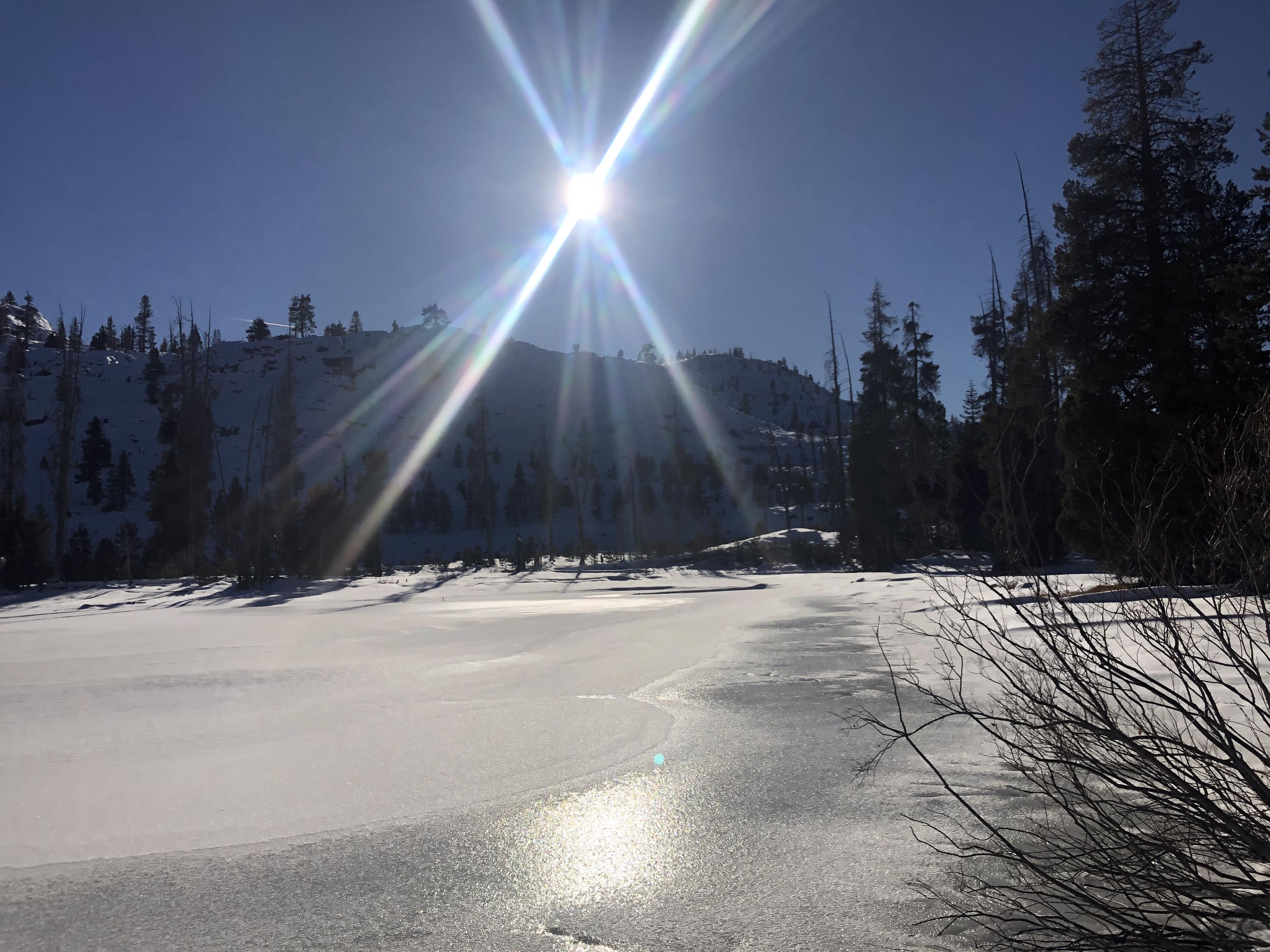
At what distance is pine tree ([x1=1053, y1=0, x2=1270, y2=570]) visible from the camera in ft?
41.4

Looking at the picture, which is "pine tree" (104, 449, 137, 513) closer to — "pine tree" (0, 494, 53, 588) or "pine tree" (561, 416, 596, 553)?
"pine tree" (561, 416, 596, 553)

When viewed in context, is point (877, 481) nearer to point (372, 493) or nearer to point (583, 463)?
point (372, 493)

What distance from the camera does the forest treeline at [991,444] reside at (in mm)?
10609

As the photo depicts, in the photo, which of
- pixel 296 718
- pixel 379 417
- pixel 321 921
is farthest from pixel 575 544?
pixel 321 921

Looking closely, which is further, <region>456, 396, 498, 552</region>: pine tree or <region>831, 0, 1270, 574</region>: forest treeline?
<region>456, 396, 498, 552</region>: pine tree

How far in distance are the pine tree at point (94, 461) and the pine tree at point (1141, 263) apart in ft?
234

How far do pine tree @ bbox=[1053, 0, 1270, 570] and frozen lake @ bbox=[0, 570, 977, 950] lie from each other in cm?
679

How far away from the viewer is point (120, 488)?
208 ft

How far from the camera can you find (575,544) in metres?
56.8

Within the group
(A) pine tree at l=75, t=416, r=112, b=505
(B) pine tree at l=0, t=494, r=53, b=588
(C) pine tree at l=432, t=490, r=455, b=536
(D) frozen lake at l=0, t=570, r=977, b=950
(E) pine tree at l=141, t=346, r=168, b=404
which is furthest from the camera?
(E) pine tree at l=141, t=346, r=168, b=404

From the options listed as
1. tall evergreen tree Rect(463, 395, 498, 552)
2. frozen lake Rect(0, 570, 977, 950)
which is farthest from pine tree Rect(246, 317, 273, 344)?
frozen lake Rect(0, 570, 977, 950)

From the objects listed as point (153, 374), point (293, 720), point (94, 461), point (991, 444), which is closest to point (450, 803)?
point (293, 720)

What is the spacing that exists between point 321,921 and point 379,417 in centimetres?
8367

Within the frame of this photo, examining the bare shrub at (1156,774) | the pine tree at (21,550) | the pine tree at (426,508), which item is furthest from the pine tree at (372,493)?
the pine tree at (426,508)
